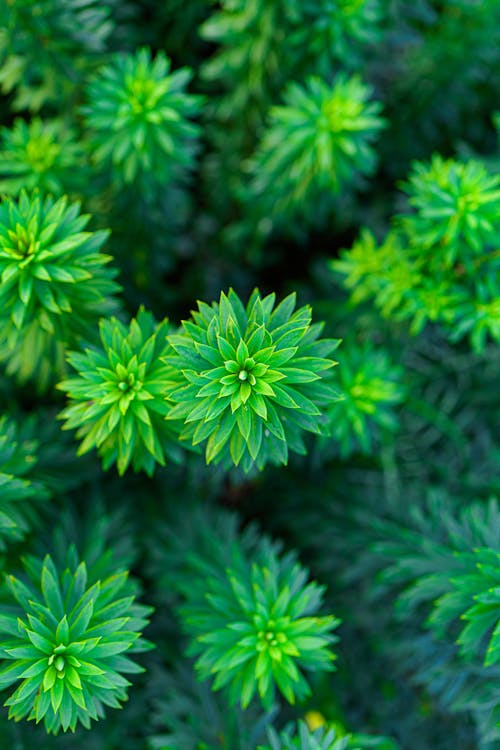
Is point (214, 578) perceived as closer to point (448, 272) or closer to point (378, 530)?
point (378, 530)

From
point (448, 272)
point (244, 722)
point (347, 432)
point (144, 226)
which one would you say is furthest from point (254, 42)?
point (244, 722)

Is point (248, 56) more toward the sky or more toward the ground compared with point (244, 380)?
more toward the sky

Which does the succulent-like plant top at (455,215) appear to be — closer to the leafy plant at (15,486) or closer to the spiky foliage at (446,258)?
the spiky foliage at (446,258)

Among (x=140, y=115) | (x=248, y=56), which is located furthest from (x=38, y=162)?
(x=248, y=56)

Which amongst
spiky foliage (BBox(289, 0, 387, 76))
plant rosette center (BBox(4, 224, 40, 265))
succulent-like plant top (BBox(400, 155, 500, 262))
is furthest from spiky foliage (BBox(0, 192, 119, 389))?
spiky foliage (BBox(289, 0, 387, 76))

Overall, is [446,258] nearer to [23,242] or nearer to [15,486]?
[23,242]

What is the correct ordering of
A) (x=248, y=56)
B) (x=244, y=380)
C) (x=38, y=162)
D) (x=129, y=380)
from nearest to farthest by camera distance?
(x=244, y=380) < (x=129, y=380) < (x=38, y=162) < (x=248, y=56)
